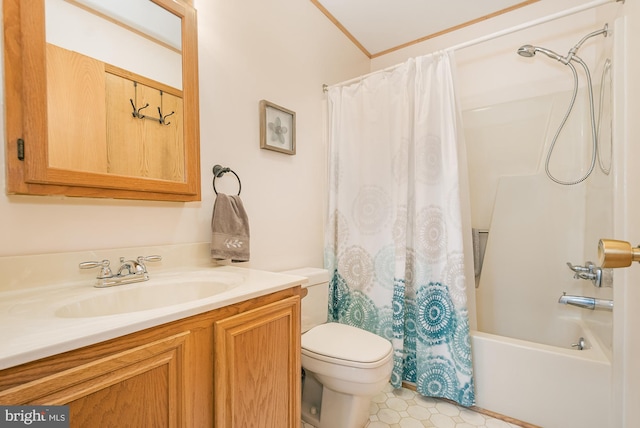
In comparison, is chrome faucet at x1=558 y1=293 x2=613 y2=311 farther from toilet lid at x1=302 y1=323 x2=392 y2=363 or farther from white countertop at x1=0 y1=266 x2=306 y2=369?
white countertop at x1=0 y1=266 x2=306 y2=369

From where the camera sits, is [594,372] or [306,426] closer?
[594,372]

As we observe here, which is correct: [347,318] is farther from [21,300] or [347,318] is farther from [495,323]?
[21,300]

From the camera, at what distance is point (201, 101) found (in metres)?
1.29

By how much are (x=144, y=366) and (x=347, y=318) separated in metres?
1.44

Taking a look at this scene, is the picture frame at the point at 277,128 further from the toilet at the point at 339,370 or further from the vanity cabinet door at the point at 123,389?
the vanity cabinet door at the point at 123,389

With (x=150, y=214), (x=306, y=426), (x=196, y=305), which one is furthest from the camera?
(x=306, y=426)

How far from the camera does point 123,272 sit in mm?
996

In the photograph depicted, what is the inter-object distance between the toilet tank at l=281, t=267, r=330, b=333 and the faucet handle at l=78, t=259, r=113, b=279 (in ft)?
2.80

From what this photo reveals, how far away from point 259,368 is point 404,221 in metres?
1.13

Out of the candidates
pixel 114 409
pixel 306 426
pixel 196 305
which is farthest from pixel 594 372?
pixel 114 409

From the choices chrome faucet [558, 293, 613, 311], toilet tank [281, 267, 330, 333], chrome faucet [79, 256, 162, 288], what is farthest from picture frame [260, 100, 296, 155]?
chrome faucet [558, 293, 613, 311]

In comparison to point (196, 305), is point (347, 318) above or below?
below

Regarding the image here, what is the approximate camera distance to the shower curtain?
152cm

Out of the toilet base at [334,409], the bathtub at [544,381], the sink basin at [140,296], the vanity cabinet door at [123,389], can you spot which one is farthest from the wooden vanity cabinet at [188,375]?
the bathtub at [544,381]
